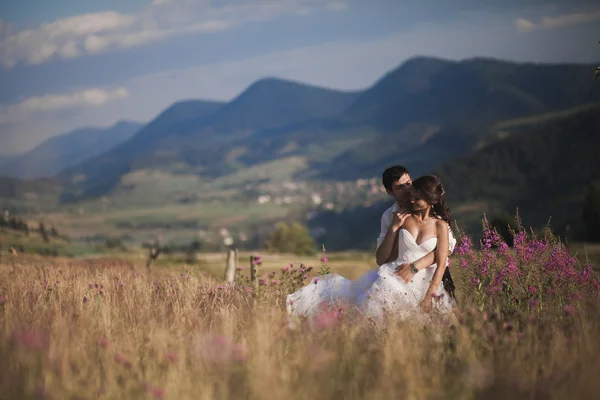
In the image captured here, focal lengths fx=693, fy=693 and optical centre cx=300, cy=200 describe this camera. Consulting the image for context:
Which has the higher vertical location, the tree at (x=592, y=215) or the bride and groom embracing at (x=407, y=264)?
the bride and groom embracing at (x=407, y=264)

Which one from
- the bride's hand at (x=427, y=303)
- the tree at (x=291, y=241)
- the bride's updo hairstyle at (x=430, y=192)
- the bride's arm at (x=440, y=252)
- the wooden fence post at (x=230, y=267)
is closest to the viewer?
the bride's hand at (x=427, y=303)

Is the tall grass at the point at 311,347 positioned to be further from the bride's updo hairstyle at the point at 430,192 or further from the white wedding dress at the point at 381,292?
the bride's updo hairstyle at the point at 430,192

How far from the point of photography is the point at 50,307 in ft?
29.0

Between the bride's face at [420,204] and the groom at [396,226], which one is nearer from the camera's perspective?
the bride's face at [420,204]

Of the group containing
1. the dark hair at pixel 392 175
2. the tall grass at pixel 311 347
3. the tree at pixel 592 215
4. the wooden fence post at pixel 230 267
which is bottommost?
the tree at pixel 592 215

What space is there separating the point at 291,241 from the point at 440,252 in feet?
373

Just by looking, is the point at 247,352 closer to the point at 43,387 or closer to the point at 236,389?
the point at 236,389

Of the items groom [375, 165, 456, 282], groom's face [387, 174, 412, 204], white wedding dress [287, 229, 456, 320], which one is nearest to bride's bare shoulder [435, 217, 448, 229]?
white wedding dress [287, 229, 456, 320]

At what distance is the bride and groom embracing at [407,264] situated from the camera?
8.58 m

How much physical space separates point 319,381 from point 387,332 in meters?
1.72

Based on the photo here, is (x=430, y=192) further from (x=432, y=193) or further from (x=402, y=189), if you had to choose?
(x=402, y=189)

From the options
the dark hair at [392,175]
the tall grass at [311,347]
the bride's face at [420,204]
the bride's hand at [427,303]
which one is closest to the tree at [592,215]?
the tall grass at [311,347]

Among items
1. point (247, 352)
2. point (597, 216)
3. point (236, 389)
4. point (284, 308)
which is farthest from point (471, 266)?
point (597, 216)

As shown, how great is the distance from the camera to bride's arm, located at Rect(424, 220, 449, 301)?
336 inches
